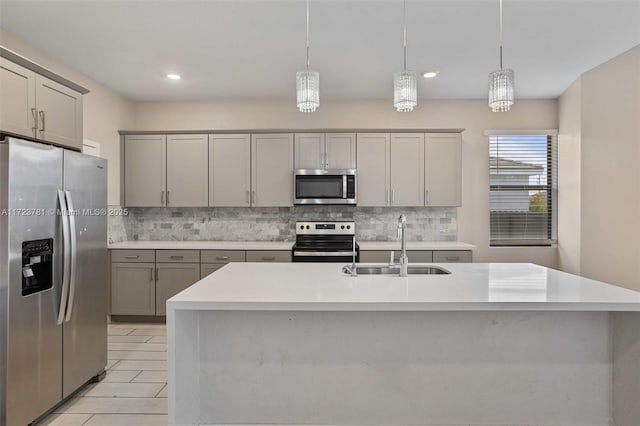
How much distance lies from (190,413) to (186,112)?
12.2ft

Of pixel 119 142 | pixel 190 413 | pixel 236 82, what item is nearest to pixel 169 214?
pixel 119 142

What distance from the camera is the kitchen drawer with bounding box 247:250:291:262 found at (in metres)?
4.02

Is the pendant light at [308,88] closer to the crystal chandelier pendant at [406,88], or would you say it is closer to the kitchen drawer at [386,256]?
the crystal chandelier pendant at [406,88]

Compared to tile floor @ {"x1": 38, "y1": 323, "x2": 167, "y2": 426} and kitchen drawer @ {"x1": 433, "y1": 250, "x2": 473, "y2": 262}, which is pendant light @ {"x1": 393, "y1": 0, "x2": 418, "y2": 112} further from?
tile floor @ {"x1": 38, "y1": 323, "x2": 167, "y2": 426}

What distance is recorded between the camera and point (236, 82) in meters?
3.97

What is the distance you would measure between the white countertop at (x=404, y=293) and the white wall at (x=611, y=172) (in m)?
1.75

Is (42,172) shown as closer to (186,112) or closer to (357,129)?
(186,112)

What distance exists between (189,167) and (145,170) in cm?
53

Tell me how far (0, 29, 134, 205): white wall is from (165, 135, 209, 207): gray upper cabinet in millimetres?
592

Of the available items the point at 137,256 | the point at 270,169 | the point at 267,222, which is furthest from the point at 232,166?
the point at 137,256

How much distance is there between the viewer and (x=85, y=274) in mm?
2531

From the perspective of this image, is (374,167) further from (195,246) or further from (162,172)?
(162,172)

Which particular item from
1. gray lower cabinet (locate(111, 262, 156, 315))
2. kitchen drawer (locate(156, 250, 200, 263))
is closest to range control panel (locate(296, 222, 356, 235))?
kitchen drawer (locate(156, 250, 200, 263))

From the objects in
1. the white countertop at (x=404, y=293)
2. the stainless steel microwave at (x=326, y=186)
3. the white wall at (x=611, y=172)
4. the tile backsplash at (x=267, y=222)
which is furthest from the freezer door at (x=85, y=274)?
the white wall at (x=611, y=172)
